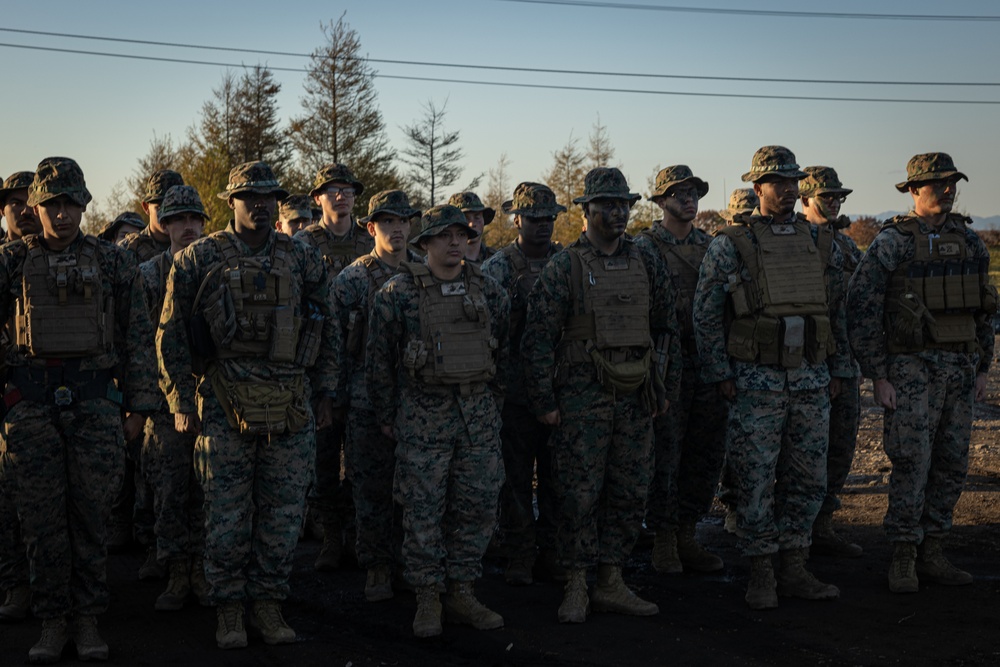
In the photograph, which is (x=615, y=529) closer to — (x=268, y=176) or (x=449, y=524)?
(x=449, y=524)

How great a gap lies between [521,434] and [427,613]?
5.52 ft

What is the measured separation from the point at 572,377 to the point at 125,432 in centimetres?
266

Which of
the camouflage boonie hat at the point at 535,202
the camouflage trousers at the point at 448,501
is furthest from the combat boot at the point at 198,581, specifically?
the camouflage boonie hat at the point at 535,202

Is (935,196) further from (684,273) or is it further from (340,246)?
(340,246)

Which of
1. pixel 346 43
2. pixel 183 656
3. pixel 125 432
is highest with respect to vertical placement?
pixel 346 43

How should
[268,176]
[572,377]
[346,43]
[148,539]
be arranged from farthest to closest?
1. [346,43]
2. [148,539]
3. [572,377]
4. [268,176]

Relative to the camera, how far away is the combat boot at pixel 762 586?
638 cm

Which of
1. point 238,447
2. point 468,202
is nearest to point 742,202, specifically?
point 468,202

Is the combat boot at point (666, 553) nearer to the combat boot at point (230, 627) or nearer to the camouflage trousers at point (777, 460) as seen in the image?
the camouflage trousers at point (777, 460)

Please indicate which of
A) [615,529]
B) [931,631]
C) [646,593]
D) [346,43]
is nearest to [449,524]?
[615,529]

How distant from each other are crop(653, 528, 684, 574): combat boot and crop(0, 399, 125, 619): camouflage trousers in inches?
144

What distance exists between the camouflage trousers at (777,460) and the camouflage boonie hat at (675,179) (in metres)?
1.83

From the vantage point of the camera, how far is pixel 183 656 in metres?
5.68

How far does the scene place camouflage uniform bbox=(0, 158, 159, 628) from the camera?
5613 millimetres
